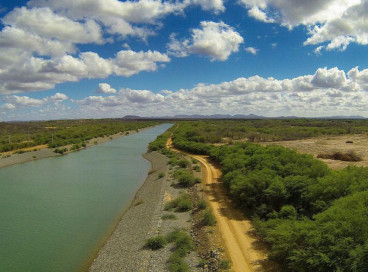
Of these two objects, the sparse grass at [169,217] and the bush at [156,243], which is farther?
the sparse grass at [169,217]

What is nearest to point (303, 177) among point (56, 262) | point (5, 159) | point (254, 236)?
point (254, 236)

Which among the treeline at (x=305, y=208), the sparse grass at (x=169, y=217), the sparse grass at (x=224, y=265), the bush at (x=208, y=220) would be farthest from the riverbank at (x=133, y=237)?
the treeline at (x=305, y=208)

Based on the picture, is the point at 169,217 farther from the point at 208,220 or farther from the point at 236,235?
the point at 236,235

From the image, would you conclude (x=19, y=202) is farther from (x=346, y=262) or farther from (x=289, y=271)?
(x=346, y=262)

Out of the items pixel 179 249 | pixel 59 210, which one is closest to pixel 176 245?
pixel 179 249

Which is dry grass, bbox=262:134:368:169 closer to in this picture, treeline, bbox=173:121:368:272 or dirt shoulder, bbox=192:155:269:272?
treeline, bbox=173:121:368:272

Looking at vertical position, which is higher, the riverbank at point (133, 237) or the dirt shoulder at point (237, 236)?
the dirt shoulder at point (237, 236)

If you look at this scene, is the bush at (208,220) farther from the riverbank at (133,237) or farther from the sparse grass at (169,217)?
the riverbank at (133,237)

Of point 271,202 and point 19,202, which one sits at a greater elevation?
point 271,202
